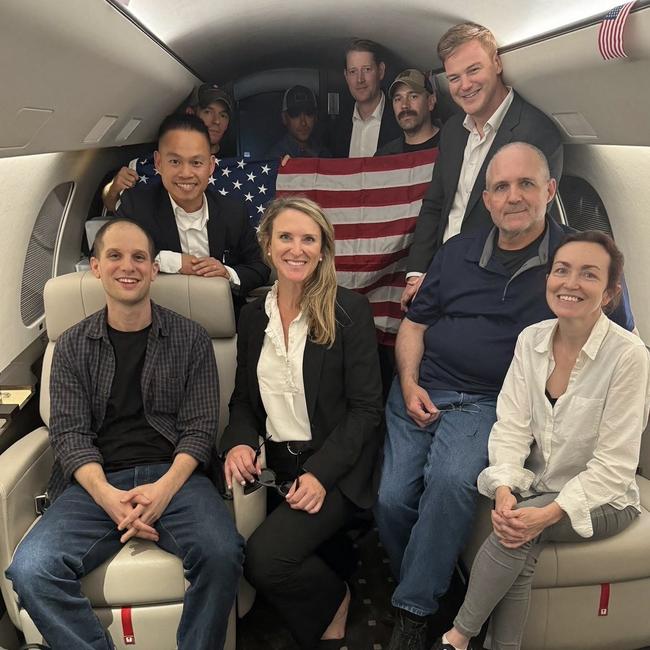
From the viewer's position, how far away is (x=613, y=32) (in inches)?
75.9

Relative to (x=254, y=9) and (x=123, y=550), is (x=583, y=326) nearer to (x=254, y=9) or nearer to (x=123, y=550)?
(x=123, y=550)

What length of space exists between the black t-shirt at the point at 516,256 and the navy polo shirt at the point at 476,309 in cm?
2

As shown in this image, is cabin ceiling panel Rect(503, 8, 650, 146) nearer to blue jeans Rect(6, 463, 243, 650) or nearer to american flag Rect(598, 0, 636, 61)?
american flag Rect(598, 0, 636, 61)

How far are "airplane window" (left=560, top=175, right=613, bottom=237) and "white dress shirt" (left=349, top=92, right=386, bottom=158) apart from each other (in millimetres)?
1168

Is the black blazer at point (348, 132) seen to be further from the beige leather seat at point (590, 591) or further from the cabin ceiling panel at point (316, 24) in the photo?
the beige leather seat at point (590, 591)

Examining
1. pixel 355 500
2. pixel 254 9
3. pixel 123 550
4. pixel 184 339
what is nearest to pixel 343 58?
pixel 254 9

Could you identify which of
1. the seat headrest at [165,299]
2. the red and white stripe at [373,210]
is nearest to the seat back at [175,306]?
the seat headrest at [165,299]

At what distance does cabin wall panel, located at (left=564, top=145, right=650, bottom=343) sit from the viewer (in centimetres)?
274

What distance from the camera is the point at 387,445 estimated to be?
2.62 m

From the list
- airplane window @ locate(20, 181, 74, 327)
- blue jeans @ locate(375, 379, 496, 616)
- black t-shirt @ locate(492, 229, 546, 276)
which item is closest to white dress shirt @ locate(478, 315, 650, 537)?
blue jeans @ locate(375, 379, 496, 616)

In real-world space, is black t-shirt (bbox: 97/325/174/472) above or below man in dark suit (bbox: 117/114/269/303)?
below

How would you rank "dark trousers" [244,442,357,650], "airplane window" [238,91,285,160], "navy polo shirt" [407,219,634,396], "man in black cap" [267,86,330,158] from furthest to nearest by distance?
"airplane window" [238,91,285,160] → "man in black cap" [267,86,330,158] → "navy polo shirt" [407,219,634,396] → "dark trousers" [244,442,357,650]

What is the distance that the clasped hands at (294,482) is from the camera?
228 cm

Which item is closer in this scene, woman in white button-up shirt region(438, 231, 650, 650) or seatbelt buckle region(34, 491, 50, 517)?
woman in white button-up shirt region(438, 231, 650, 650)
